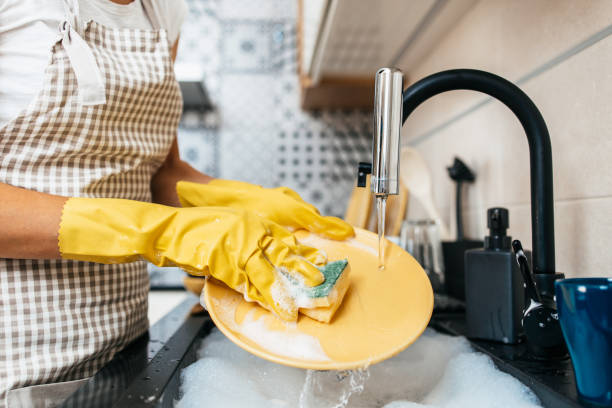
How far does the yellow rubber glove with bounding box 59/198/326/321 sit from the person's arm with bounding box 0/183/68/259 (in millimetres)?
13

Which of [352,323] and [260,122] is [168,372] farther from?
[260,122]

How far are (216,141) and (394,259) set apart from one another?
152 centimetres

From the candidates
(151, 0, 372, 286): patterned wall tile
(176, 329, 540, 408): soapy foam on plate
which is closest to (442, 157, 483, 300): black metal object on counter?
(176, 329, 540, 408): soapy foam on plate

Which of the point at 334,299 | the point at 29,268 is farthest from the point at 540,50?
the point at 29,268

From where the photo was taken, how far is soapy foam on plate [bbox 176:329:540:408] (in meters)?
0.49

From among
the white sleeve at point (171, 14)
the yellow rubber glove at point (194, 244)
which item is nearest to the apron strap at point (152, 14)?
the white sleeve at point (171, 14)

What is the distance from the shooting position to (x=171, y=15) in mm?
883

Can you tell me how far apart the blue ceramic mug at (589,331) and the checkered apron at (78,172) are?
609 millimetres

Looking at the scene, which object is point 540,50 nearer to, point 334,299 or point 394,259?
point 394,259

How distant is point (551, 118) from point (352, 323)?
0.51 metres

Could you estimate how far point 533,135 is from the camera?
55cm

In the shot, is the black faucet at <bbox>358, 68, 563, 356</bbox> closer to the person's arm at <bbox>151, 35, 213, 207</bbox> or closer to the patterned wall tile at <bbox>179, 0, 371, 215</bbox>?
the person's arm at <bbox>151, 35, 213, 207</bbox>

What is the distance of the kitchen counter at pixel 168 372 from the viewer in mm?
453

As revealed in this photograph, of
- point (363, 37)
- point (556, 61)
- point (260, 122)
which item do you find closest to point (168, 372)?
point (556, 61)
